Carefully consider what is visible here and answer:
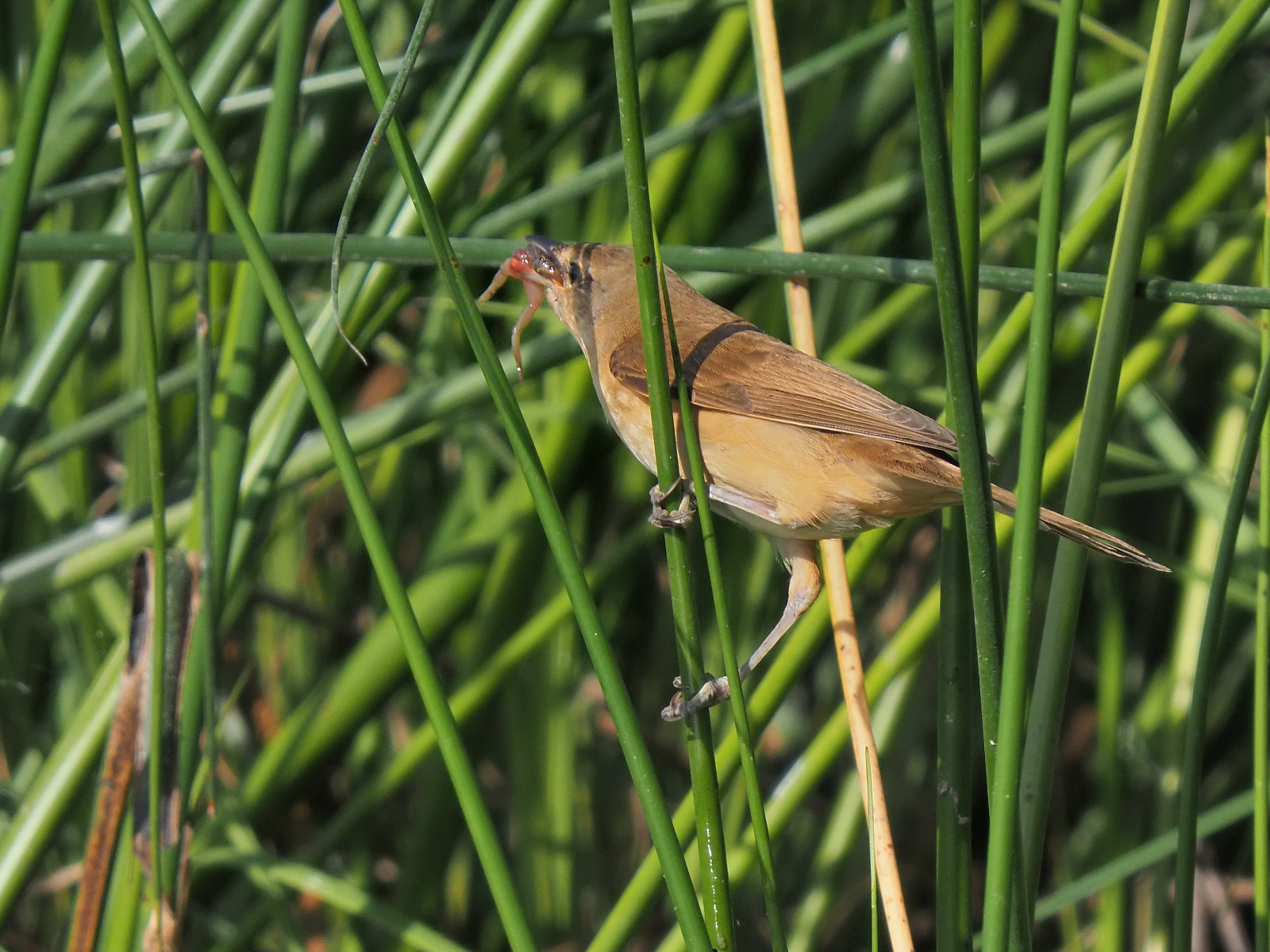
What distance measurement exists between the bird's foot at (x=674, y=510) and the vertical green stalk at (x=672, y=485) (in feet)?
0.04

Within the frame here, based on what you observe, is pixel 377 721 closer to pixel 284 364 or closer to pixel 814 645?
pixel 284 364

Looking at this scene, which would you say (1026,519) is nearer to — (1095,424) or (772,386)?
(1095,424)

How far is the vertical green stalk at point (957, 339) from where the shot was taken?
33.0 inches

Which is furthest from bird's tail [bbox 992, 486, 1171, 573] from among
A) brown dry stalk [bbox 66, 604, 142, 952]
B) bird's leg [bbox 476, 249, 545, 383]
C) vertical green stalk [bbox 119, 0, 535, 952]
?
brown dry stalk [bbox 66, 604, 142, 952]

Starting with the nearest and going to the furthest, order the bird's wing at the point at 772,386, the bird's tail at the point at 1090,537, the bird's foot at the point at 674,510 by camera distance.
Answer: the bird's tail at the point at 1090,537 < the bird's foot at the point at 674,510 < the bird's wing at the point at 772,386

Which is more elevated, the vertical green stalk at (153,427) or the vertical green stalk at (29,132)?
the vertical green stalk at (29,132)

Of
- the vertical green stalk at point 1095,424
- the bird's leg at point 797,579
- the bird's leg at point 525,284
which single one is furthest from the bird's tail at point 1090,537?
the bird's leg at point 525,284

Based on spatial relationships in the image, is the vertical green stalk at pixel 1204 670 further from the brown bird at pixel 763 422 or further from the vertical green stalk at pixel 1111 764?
the vertical green stalk at pixel 1111 764

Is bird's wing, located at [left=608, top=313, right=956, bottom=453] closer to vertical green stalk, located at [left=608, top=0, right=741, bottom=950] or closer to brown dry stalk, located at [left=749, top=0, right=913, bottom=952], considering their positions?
brown dry stalk, located at [left=749, top=0, right=913, bottom=952]

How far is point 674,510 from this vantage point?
4.53ft

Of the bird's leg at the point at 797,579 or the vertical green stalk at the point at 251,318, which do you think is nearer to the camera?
the vertical green stalk at the point at 251,318

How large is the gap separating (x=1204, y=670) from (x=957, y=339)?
0.52m

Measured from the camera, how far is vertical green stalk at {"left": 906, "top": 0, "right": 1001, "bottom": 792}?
838mm

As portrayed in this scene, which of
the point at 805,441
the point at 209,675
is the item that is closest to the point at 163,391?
the point at 209,675
